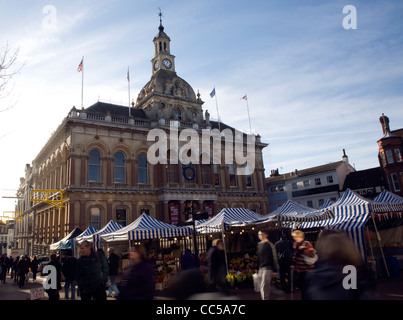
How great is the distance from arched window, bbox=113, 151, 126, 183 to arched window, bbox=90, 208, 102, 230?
3.52 m

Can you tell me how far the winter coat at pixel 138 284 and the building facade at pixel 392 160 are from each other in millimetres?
40075

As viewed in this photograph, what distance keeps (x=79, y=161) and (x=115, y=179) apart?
3.89 metres

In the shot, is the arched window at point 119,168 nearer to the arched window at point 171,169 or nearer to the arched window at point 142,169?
the arched window at point 142,169

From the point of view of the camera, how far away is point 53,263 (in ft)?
34.1

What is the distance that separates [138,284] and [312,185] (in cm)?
4433

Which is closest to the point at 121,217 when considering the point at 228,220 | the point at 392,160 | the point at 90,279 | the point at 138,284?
the point at 228,220

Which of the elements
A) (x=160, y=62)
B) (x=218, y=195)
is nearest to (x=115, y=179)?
(x=218, y=195)

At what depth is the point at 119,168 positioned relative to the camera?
31.8 m

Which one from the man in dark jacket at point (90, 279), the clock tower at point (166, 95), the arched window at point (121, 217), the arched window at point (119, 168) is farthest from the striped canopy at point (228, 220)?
the clock tower at point (166, 95)

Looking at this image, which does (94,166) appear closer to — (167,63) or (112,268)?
(167,63)

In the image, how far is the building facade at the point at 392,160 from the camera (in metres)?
38.0

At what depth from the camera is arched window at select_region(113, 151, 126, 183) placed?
3146 centimetres
